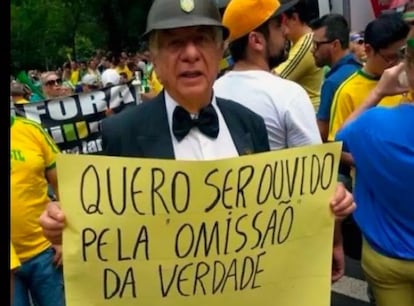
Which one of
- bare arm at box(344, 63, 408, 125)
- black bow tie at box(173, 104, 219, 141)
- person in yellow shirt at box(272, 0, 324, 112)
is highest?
black bow tie at box(173, 104, 219, 141)

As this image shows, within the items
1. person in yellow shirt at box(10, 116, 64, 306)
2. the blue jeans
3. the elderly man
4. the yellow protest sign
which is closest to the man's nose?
the elderly man

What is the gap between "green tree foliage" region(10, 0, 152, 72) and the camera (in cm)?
4700

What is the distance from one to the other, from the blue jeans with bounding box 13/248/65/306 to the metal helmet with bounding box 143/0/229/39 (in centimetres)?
221

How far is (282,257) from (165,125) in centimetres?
50

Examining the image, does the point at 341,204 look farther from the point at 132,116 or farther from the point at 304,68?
the point at 304,68

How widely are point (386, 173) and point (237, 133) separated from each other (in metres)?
0.78

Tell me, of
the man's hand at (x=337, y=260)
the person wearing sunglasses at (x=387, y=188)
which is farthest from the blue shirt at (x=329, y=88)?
the man's hand at (x=337, y=260)

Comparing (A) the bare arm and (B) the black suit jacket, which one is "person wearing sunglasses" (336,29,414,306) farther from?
(B) the black suit jacket

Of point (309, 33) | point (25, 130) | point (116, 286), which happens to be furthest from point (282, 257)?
point (309, 33)

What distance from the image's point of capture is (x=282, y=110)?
11.7 ft

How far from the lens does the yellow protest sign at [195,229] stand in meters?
2.40

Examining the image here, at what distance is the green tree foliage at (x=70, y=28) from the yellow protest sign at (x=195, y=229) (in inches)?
1683

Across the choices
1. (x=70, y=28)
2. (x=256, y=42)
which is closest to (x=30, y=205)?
(x=256, y=42)

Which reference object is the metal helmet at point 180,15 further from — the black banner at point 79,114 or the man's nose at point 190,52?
the black banner at point 79,114
